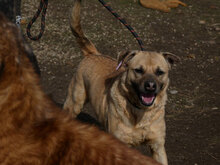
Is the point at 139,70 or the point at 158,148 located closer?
the point at 158,148

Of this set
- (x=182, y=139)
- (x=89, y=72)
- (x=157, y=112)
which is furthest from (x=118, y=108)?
(x=182, y=139)

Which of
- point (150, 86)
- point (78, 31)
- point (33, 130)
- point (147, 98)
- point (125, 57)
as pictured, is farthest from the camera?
point (78, 31)

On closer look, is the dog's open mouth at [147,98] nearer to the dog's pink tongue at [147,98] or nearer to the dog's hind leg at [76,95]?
the dog's pink tongue at [147,98]

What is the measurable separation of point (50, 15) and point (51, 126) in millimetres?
9325

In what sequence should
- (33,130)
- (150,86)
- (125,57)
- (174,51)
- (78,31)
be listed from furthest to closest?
(174,51) < (78,31) < (125,57) < (150,86) < (33,130)

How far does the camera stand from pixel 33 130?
5.97 ft

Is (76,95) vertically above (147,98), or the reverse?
(147,98)

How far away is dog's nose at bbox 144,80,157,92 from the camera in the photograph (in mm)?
4816

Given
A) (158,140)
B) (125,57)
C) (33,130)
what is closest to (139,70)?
(125,57)

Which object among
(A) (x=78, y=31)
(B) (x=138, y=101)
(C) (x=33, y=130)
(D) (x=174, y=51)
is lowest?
(D) (x=174, y=51)

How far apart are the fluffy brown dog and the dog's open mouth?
2.91 m

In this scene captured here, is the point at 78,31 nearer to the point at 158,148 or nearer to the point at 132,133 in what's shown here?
the point at 132,133

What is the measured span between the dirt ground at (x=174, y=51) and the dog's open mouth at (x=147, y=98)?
4.03 ft

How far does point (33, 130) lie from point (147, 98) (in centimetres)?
323
